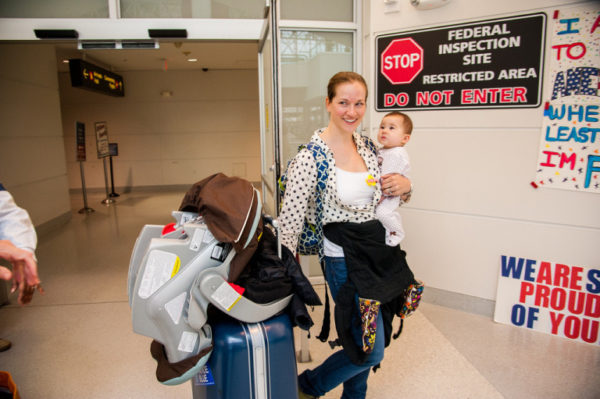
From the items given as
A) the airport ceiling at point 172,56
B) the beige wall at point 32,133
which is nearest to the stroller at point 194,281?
the beige wall at point 32,133

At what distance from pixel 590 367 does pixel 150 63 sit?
8900mm

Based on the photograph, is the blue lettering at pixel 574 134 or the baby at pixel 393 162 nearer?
the baby at pixel 393 162

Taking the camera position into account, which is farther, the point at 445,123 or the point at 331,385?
the point at 445,123

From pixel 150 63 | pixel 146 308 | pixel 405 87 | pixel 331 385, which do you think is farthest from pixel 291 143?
pixel 150 63

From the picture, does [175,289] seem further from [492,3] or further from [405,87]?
[492,3]

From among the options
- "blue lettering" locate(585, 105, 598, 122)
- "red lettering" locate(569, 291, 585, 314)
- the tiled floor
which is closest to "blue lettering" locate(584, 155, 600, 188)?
"blue lettering" locate(585, 105, 598, 122)

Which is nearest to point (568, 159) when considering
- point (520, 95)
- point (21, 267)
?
point (520, 95)

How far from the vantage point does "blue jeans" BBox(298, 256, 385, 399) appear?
5.26 feet

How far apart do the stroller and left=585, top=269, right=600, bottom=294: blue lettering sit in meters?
2.22

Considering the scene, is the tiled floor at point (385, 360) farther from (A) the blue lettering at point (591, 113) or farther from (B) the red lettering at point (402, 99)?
(B) the red lettering at point (402, 99)

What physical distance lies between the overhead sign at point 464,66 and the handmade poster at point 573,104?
0.09 m

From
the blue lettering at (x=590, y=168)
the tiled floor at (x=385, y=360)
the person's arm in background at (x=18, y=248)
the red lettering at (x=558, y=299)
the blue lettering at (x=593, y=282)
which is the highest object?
the blue lettering at (x=590, y=168)

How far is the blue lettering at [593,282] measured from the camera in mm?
2518

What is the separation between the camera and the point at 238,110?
9797 mm
